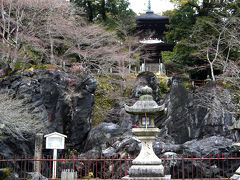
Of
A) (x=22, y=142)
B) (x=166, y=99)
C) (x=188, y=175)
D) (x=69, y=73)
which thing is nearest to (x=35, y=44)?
(x=69, y=73)

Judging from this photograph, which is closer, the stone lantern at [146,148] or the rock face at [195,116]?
the stone lantern at [146,148]

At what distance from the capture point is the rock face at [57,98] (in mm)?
15867

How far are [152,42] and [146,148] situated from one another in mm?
22377

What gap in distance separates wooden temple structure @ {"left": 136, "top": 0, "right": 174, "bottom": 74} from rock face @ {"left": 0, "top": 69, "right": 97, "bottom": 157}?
374 inches

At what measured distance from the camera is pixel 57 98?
17109 mm

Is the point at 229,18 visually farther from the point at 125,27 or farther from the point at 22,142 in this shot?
the point at 22,142

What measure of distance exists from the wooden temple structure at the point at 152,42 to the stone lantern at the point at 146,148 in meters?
17.8

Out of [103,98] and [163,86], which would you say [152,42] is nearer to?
[163,86]

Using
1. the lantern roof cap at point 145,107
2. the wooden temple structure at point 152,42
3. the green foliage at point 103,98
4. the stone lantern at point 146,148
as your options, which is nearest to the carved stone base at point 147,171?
the stone lantern at point 146,148

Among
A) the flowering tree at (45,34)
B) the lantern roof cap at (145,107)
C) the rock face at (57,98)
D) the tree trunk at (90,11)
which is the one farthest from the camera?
the tree trunk at (90,11)

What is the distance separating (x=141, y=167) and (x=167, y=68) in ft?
67.3

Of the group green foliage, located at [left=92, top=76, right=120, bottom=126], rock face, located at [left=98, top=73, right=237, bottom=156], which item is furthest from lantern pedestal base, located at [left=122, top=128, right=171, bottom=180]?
green foliage, located at [left=92, top=76, right=120, bottom=126]

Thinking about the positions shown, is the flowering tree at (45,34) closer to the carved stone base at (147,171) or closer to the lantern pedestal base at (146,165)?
the lantern pedestal base at (146,165)

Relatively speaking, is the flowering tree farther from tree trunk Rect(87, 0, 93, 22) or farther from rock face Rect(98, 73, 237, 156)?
tree trunk Rect(87, 0, 93, 22)
